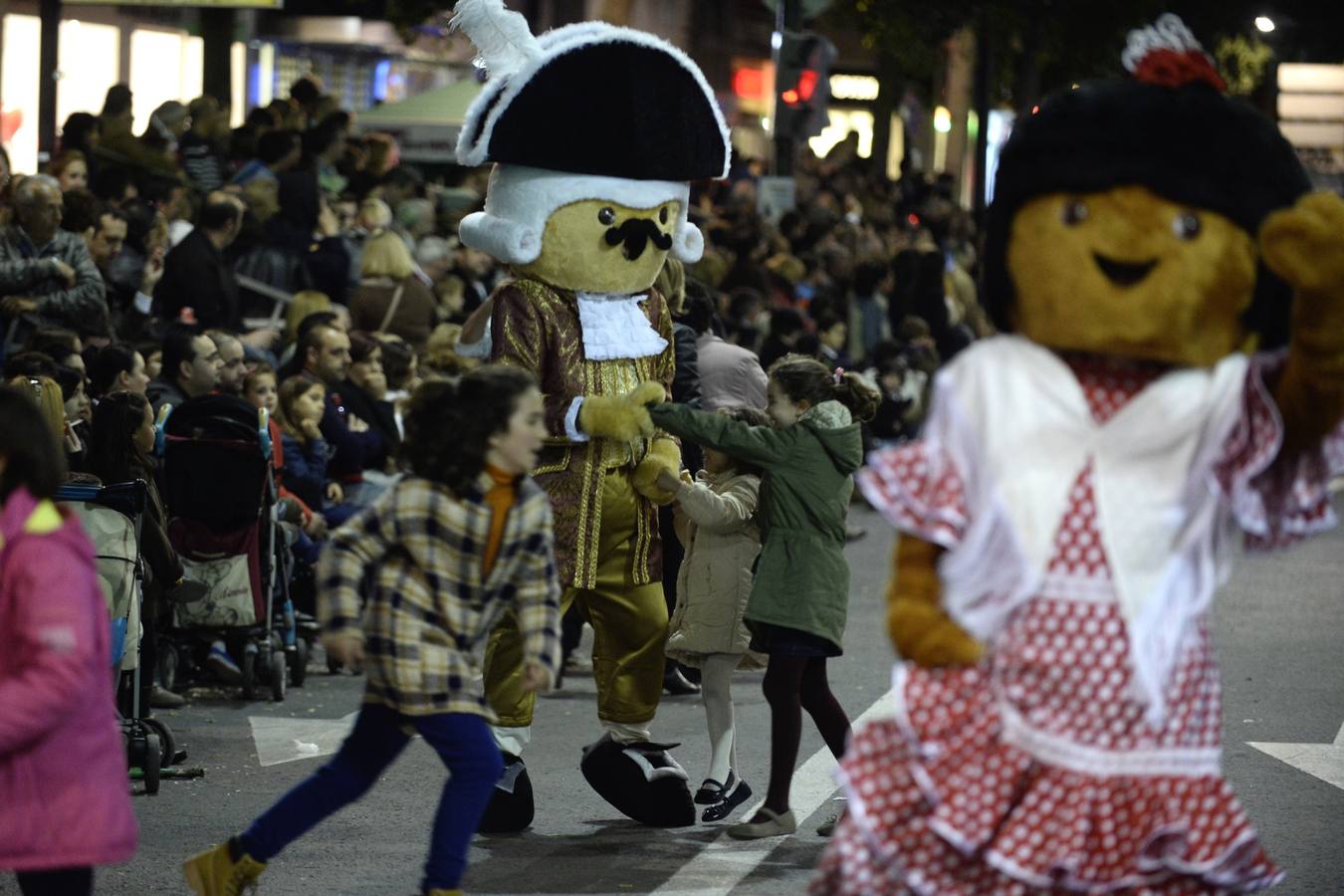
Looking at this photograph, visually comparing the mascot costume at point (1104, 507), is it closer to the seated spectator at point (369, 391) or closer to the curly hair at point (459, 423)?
the curly hair at point (459, 423)

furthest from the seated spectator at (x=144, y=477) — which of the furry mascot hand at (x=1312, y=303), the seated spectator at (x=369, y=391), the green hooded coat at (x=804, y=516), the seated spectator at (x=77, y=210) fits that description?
the furry mascot hand at (x=1312, y=303)

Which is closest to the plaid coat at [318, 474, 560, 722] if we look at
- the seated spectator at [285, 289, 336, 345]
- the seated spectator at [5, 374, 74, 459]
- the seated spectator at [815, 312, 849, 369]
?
the seated spectator at [5, 374, 74, 459]

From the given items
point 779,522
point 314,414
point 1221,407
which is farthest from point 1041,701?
point 314,414

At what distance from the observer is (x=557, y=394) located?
24.9 feet

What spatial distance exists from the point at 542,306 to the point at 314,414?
3.54 metres

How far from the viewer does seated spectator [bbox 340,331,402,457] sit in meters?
11.8

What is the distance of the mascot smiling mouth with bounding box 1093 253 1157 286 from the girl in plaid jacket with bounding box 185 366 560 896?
5.78ft

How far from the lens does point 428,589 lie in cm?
598

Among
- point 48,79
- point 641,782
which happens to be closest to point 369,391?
point 48,79

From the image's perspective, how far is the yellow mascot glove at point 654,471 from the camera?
7.60 metres

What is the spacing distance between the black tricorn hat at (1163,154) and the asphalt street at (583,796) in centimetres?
250

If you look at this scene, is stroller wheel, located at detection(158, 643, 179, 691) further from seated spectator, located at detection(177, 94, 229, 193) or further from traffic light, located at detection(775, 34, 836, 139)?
traffic light, located at detection(775, 34, 836, 139)

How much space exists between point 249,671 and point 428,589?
4.07 metres

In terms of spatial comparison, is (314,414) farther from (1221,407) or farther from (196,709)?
(1221,407)
